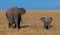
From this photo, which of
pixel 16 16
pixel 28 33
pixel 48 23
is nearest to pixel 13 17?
pixel 16 16

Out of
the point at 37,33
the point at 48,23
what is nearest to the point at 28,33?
the point at 37,33

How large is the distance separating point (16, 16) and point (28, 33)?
146 inches

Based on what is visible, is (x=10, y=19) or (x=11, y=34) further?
(x=10, y=19)

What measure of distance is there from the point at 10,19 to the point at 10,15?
0.23 meters

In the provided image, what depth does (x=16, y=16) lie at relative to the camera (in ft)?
57.1

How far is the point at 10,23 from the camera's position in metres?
17.7

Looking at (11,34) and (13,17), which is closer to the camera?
(11,34)

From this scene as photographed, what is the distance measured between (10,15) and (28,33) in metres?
4.12

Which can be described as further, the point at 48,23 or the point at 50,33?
the point at 48,23

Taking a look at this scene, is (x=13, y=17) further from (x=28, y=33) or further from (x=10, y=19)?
(x=28, y=33)

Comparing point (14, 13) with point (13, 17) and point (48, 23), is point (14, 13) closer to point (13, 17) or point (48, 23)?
point (13, 17)

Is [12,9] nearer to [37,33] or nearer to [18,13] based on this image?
[18,13]

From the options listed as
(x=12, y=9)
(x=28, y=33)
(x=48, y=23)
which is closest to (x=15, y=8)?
(x=12, y=9)

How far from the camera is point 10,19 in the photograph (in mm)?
17781
